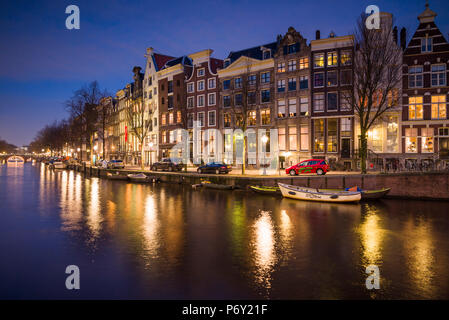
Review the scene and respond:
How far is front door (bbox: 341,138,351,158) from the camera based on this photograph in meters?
39.4

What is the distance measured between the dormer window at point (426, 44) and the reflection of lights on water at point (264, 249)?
31361mm

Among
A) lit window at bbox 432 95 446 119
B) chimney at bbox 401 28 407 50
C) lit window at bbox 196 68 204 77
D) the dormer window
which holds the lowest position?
lit window at bbox 432 95 446 119

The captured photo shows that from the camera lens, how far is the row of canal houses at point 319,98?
35812 mm

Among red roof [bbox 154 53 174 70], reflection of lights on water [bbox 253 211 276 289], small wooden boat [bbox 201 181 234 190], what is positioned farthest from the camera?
red roof [bbox 154 53 174 70]

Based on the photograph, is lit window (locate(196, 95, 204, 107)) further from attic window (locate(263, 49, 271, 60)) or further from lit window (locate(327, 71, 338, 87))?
lit window (locate(327, 71, 338, 87))

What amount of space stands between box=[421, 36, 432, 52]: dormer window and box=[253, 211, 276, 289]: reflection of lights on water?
31.4m

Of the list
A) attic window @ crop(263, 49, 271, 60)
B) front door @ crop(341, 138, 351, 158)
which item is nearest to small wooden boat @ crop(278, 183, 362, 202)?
front door @ crop(341, 138, 351, 158)

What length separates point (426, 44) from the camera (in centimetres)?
3603

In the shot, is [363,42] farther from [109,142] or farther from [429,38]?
[109,142]

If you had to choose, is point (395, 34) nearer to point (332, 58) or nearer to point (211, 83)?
point (332, 58)

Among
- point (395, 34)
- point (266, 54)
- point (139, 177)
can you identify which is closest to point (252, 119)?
point (266, 54)

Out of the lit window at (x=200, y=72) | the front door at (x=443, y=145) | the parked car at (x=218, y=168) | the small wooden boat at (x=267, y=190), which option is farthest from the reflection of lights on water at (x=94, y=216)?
the front door at (x=443, y=145)

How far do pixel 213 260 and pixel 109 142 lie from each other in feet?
303

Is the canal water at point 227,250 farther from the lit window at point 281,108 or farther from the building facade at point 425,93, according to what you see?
the lit window at point 281,108
